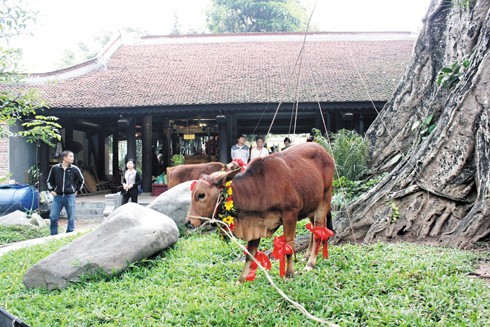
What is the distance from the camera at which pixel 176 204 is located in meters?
7.19

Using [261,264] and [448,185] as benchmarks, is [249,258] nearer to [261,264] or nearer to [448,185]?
[261,264]

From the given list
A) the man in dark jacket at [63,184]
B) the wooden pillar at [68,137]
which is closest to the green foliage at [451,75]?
the man in dark jacket at [63,184]

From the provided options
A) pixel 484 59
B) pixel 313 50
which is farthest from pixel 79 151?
pixel 484 59

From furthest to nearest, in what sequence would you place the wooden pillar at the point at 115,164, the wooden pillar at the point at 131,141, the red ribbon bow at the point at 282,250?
the wooden pillar at the point at 115,164 → the wooden pillar at the point at 131,141 → the red ribbon bow at the point at 282,250

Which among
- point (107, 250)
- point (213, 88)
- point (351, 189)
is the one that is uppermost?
point (213, 88)

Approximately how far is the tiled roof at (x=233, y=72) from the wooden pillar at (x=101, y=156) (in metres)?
4.75

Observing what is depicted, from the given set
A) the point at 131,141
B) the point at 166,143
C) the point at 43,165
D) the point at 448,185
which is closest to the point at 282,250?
the point at 448,185

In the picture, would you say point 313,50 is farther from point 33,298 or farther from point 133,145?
point 33,298

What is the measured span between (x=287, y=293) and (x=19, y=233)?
7.64 metres

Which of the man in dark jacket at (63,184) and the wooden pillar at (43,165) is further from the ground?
the man in dark jacket at (63,184)

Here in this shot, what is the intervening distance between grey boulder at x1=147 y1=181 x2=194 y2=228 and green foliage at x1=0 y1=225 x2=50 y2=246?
357 centimetres

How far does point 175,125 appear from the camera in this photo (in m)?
17.4

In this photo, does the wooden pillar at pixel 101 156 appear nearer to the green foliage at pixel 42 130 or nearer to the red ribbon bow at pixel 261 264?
the green foliage at pixel 42 130

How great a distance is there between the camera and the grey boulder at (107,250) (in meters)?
4.77
